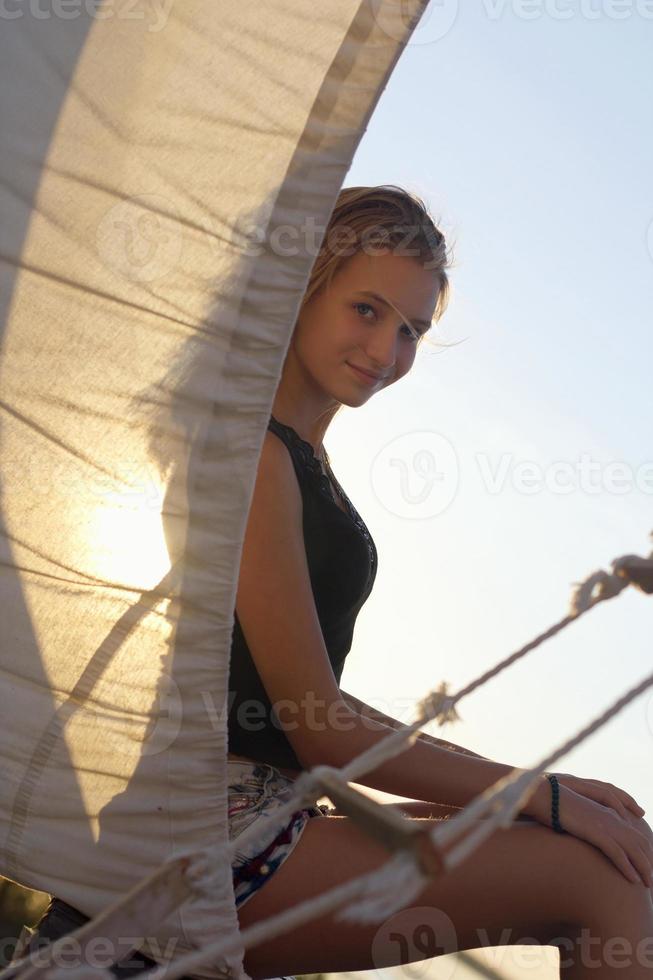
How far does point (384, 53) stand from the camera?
1.38 meters

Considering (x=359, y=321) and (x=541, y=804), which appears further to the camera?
(x=359, y=321)

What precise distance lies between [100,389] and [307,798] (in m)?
0.67

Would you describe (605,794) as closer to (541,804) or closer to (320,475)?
(541,804)

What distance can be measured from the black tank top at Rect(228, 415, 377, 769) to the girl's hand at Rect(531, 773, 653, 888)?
1.24 ft

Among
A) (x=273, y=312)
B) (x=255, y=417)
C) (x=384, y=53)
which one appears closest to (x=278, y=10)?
(x=384, y=53)

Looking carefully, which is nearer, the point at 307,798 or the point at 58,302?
the point at 307,798

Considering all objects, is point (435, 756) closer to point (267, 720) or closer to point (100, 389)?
point (267, 720)

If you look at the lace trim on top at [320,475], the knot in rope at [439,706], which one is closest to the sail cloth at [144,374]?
the knot in rope at [439,706]

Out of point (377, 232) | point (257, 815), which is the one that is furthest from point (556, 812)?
point (377, 232)

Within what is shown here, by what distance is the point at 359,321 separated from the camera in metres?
1.93

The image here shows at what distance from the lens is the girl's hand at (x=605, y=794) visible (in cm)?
178

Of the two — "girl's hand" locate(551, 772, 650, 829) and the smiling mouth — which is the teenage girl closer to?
"girl's hand" locate(551, 772, 650, 829)

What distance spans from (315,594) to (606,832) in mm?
551

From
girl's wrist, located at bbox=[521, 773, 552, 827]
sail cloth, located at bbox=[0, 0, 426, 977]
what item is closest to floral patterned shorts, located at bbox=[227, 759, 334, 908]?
sail cloth, located at bbox=[0, 0, 426, 977]
